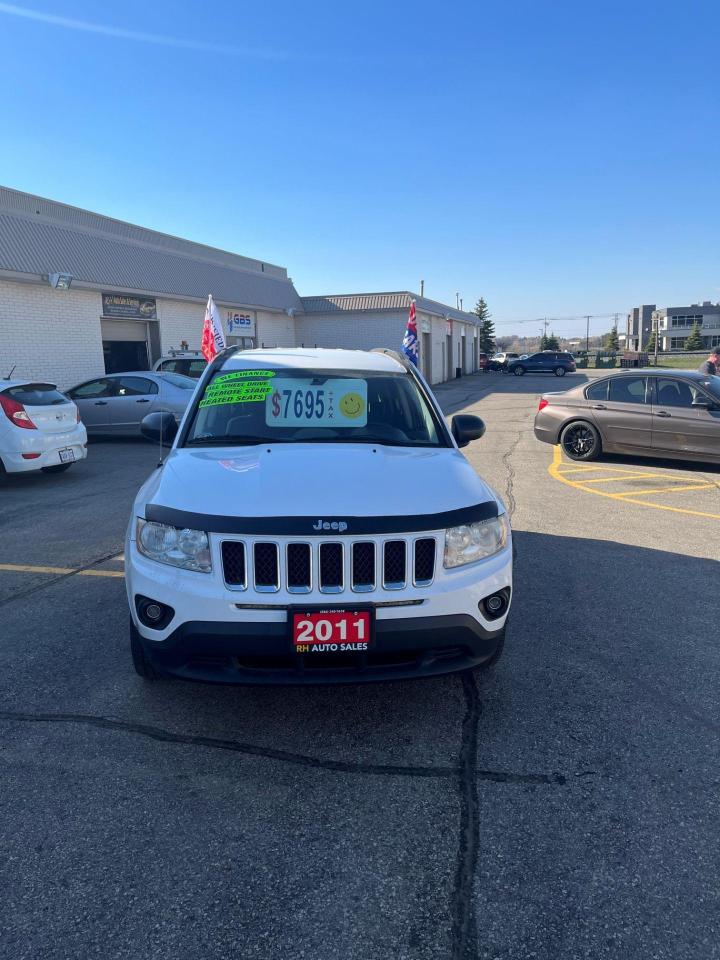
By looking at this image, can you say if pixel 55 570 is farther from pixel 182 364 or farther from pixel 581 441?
pixel 182 364

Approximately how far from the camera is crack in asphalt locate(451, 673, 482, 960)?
6.77ft

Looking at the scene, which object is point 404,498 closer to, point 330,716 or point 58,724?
point 330,716

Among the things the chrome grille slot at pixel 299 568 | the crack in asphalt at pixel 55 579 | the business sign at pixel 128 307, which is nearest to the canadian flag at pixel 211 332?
the business sign at pixel 128 307

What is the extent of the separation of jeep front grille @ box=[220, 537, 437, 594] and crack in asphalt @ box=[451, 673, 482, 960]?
2.64ft

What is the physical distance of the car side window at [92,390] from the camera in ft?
45.1

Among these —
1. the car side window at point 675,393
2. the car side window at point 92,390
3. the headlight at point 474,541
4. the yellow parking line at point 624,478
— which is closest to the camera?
the headlight at point 474,541

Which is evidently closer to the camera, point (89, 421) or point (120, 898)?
point (120, 898)

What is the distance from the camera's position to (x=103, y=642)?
4.15 metres

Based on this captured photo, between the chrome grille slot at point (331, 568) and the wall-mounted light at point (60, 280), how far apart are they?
14246 mm

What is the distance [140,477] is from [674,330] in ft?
366

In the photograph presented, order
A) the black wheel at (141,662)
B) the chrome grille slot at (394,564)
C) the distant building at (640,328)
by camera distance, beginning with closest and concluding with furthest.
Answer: the chrome grille slot at (394,564) < the black wheel at (141,662) < the distant building at (640,328)

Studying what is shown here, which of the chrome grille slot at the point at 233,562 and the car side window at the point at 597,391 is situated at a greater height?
the car side window at the point at 597,391

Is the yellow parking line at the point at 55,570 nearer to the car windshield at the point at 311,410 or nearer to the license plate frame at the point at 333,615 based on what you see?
the car windshield at the point at 311,410

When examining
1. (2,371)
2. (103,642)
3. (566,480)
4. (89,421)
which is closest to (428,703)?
(103,642)
